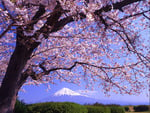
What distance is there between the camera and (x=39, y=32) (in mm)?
4562

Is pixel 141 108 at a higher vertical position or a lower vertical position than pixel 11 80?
lower

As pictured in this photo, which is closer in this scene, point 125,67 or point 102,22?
point 102,22

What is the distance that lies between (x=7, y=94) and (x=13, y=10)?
8.67 ft

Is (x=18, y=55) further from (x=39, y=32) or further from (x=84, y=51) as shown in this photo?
(x=84, y=51)

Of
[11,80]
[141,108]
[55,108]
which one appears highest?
[11,80]

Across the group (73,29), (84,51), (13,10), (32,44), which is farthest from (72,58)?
(13,10)

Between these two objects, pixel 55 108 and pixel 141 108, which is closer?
pixel 55 108

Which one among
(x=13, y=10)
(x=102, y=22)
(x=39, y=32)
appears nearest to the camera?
(x=13, y=10)

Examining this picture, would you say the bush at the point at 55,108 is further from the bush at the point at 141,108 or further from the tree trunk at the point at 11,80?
the bush at the point at 141,108

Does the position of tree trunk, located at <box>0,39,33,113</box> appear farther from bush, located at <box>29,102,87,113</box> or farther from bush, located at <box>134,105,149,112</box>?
bush, located at <box>134,105,149,112</box>

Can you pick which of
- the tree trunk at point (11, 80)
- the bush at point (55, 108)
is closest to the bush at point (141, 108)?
the bush at point (55, 108)

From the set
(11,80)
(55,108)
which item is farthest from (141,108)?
(11,80)

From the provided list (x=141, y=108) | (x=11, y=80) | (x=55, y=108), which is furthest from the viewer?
(x=141, y=108)

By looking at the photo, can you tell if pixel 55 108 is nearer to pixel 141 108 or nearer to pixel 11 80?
pixel 11 80
